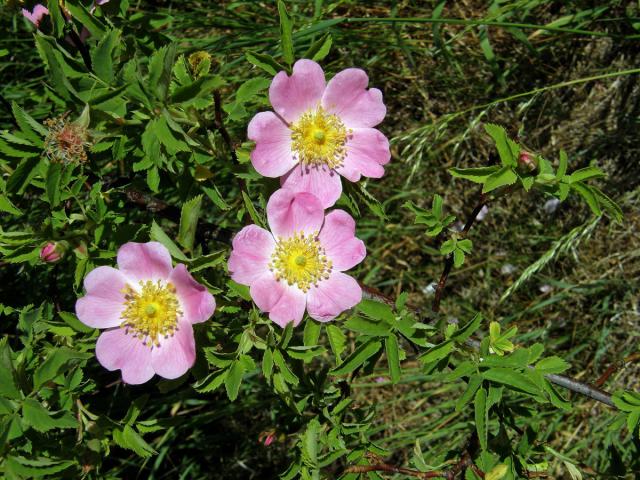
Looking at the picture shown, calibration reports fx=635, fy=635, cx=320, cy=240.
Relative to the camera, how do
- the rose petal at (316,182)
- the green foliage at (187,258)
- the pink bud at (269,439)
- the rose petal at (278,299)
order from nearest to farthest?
the green foliage at (187,258) → the rose petal at (278,299) → the rose petal at (316,182) → the pink bud at (269,439)

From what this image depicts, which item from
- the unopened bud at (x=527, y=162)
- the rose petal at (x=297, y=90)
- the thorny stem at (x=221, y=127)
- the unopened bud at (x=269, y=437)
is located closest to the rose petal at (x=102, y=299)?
the thorny stem at (x=221, y=127)

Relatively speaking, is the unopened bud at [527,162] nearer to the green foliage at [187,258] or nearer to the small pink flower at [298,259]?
the green foliage at [187,258]

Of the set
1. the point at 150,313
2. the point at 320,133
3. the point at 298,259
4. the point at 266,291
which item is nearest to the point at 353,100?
the point at 320,133

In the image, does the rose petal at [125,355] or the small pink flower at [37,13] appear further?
the small pink flower at [37,13]

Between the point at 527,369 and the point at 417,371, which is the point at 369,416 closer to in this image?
the point at 527,369

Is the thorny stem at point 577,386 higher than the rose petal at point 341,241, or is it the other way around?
the rose petal at point 341,241

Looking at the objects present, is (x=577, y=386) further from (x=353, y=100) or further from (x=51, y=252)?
(x=51, y=252)

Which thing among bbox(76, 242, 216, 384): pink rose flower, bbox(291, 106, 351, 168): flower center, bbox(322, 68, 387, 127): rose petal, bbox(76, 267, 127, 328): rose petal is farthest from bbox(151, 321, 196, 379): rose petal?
bbox(322, 68, 387, 127): rose petal

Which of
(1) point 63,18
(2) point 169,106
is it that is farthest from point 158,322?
(1) point 63,18
